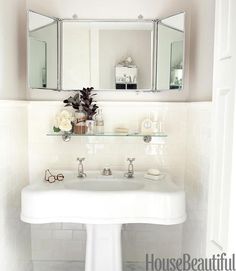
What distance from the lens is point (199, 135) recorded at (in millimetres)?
1803

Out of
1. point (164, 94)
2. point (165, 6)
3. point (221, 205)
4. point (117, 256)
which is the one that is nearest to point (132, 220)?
point (117, 256)

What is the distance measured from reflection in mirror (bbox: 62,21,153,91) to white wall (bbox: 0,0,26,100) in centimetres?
26

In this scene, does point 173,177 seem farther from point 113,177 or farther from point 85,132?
point 85,132

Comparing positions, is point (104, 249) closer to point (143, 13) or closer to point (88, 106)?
point (88, 106)

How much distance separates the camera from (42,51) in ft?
6.51

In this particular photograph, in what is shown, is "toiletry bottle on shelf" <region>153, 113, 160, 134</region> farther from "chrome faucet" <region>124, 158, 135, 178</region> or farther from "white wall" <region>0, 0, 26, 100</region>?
"white wall" <region>0, 0, 26, 100</region>

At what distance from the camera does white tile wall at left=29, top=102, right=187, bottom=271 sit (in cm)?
206

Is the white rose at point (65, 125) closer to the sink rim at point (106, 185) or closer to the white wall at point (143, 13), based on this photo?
the white wall at point (143, 13)

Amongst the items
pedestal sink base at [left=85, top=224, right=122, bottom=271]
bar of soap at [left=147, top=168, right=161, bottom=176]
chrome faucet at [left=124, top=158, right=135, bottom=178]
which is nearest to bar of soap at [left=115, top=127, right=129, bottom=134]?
chrome faucet at [left=124, top=158, right=135, bottom=178]

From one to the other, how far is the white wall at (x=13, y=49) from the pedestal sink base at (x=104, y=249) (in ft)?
2.95

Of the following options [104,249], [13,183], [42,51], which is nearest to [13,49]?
[42,51]

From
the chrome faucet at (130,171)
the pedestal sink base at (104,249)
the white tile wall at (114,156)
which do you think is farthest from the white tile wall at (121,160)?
the pedestal sink base at (104,249)

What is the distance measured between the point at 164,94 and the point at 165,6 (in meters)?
0.55

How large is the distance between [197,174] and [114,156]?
550 mm
